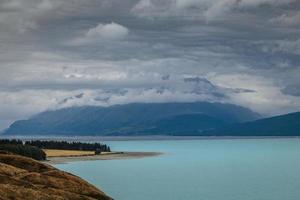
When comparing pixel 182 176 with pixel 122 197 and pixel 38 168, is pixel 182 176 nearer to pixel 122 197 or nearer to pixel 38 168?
pixel 122 197

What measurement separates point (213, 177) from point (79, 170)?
45665 millimetres

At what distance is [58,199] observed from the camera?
214ft

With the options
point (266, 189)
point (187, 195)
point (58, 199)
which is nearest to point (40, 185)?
point (58, 199)

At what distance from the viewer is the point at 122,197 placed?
124m

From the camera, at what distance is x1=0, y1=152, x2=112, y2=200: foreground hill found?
65312 mm

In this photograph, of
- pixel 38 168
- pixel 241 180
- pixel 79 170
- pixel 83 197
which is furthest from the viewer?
pixel 79 170

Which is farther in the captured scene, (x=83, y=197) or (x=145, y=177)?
(x=145, y=177)

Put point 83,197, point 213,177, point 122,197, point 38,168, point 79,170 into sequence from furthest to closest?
point 79,170
point 213,177
point 122,197
point 38,168
point 83,197

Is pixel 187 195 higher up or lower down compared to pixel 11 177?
lower down

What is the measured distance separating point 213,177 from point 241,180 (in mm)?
12913

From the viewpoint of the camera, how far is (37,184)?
75.6m

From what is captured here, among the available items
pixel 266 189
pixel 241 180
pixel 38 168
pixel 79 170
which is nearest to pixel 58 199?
pixel 38 168

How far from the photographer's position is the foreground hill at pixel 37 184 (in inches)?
2571

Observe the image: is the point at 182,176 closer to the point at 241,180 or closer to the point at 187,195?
the point at 241,180
